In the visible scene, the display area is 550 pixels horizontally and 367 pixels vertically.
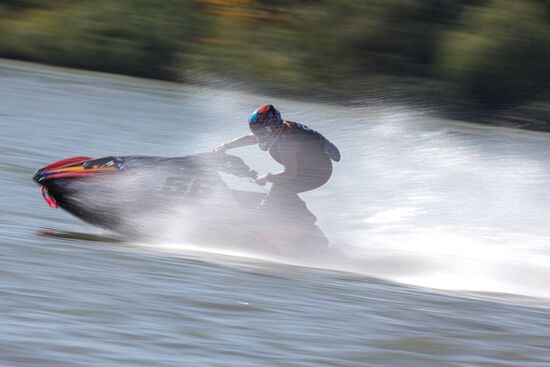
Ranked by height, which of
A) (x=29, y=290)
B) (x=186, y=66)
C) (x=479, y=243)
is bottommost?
(x=29, y=290)

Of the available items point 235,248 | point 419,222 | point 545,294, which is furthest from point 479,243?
point 235,248

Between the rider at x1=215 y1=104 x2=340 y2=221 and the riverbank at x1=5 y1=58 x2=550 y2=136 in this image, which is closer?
the rider at x1=215 y1=104 x2=340 y2=221

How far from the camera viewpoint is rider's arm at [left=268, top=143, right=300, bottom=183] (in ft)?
31.5

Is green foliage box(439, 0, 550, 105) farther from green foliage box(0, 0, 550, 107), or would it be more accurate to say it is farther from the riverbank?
the riverbank

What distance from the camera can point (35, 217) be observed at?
1043 centimetres

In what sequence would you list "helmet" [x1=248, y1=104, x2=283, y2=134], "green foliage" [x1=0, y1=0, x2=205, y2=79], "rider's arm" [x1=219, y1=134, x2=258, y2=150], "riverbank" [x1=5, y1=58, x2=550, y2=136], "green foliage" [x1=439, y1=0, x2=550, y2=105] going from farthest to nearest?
"green foliage" [x1=0, y1=0, x2=205, y2=79] < "green foliage" [x1=439, y1=0, x2=550, y2=105] < "riverbank" [x1=5, y1=58, x2=550, y2=136] < "rider's arm" [x1=219, y1=134, x2=258, y2=150] < "helmet" [x1=248, y1=104, x2=283, y2=134]

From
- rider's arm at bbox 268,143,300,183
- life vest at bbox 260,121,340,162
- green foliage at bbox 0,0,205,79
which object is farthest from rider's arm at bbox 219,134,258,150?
green foliage at bbox 0,0,205,79

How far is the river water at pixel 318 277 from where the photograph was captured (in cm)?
683

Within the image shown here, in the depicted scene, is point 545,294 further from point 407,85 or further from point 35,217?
point 407,85

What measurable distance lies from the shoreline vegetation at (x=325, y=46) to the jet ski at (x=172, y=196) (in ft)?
51.5

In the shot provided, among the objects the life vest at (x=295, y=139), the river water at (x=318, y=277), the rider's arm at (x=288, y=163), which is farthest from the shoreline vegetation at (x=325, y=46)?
the rider's arm at (x=288, y=163)

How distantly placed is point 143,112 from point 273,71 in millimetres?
7651

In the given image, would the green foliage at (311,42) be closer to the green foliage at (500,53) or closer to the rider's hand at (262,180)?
the green foliage at (500,53)

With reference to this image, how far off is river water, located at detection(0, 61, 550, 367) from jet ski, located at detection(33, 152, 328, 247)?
0.20m
